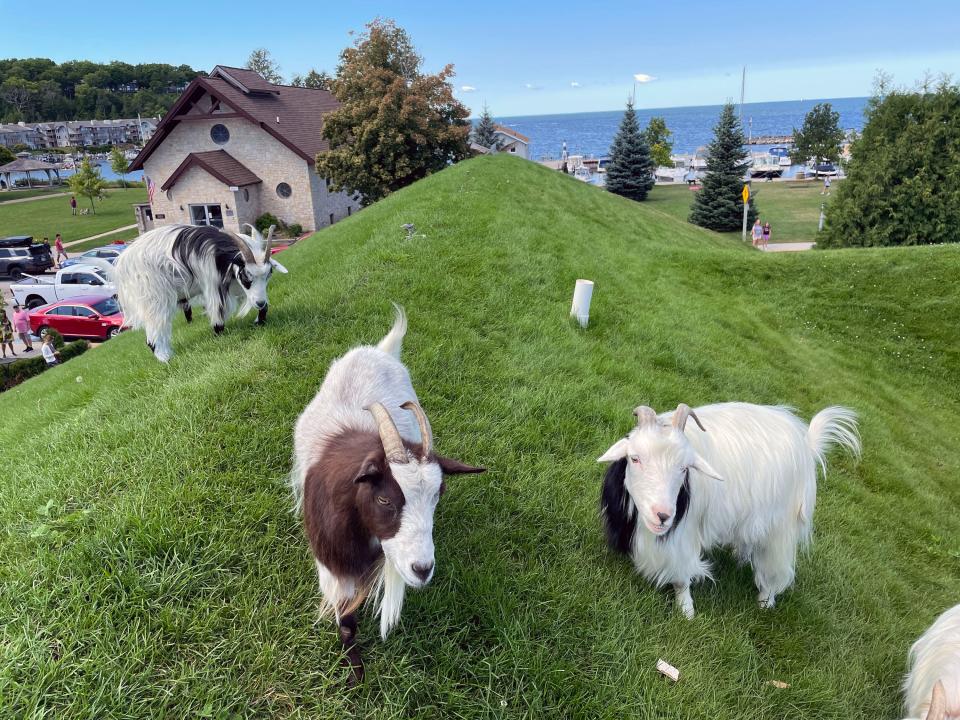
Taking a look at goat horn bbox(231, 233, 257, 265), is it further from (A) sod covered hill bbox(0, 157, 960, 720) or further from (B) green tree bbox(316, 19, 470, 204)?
(B) green tree bbox(316, 19, 470, 204)

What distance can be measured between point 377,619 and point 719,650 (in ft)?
7.11

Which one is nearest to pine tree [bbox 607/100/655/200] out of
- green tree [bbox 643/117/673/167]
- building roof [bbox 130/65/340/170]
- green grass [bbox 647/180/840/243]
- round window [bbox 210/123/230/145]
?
green grass [bbox 647/180/840/243]

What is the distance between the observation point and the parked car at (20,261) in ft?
79.3

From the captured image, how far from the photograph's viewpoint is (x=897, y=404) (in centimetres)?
921

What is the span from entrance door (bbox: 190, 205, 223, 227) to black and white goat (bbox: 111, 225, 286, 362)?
76.5ft

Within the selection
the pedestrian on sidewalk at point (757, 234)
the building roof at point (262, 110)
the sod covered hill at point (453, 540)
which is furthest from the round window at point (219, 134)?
the pedestrian on sidewalk at point (757, 234)

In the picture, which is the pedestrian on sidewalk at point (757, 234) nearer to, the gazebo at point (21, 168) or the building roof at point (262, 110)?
the building roof at point (262, 110)

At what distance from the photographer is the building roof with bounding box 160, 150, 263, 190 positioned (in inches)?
997

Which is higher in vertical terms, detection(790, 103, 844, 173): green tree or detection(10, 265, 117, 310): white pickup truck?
detection(790, 103, 844, 173): green tree

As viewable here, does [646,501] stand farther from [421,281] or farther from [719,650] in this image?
[421,281]

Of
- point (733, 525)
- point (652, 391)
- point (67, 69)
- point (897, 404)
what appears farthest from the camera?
point (67, 69)

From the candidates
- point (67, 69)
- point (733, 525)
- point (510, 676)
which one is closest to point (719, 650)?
point (733, 525)

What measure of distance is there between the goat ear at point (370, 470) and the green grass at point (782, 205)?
30860mm

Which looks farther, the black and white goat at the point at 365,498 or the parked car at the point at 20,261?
the parked car at the point at 20,261
